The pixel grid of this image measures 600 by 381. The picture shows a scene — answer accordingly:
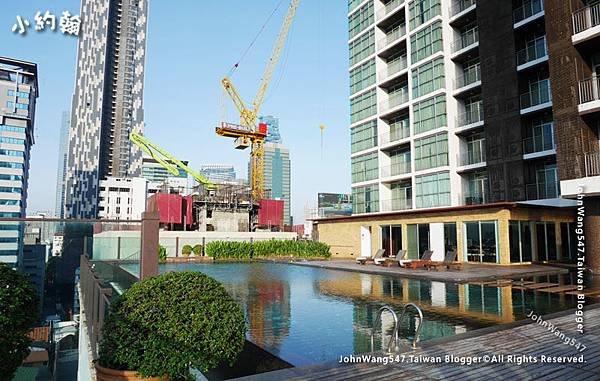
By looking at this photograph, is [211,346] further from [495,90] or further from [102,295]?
[495,90]

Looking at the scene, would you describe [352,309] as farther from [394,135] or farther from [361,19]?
[361,19]

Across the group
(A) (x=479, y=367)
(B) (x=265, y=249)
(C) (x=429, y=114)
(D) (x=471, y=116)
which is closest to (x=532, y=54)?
(D) (x=471, y=116)

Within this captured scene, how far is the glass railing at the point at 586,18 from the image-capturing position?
58.6 feet

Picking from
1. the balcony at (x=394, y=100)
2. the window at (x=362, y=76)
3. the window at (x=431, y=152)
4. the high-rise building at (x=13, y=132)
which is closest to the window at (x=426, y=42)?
the balcony at (x=394, y=100)

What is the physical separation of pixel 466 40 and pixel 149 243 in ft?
95.7

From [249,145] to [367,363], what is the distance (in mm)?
65193

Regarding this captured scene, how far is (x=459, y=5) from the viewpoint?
29578 mm

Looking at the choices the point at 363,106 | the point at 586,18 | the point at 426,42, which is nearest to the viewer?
the point at 586,18

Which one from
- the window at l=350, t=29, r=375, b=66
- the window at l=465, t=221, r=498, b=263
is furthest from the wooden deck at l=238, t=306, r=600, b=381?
the window at l=350, t=29, r=375, b=66

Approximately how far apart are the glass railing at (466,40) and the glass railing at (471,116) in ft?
14.4

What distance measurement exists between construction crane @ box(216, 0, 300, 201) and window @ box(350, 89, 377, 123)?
27070mm

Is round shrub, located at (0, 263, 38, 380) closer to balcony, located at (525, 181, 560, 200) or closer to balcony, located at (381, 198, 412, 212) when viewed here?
balcony, located at (525, 181, 560, 200)

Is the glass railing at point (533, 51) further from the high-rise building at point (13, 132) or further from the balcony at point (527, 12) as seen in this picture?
the high-rise building at point (13, 132)

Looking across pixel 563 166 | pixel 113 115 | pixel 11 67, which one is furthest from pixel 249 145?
pixel 113 115
